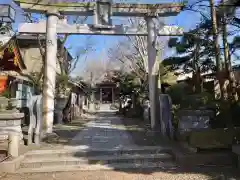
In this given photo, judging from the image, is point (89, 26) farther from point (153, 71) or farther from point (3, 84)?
point (3, 84)

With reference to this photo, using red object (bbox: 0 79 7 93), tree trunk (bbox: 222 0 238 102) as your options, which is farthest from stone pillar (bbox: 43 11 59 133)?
tree trunk (bbox: 222 0 238 102)

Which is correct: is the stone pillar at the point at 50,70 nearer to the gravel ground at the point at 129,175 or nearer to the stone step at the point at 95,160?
the stone step at the point at 95,160

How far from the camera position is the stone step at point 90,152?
6.96 meters

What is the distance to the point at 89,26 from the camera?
10.5 m

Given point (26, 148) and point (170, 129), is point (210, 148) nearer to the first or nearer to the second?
point (170, 129)

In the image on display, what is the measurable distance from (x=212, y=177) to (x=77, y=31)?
24.5 feet

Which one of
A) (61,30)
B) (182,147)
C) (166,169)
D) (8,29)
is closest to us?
(166,169)

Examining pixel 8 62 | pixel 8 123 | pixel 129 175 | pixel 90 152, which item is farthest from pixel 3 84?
pixel 129 175

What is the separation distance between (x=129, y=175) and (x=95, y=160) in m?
1.19

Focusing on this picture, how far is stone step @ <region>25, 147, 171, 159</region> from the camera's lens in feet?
22.8

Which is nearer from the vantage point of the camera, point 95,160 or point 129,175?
point 129,175

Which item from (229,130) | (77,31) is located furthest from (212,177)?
(77,31)

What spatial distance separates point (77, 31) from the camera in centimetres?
1048

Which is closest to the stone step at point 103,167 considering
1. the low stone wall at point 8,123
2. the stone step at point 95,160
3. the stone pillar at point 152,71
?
the stone step at point 95,160
